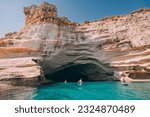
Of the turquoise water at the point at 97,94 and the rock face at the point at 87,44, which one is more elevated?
the rock face at the point at 87,44

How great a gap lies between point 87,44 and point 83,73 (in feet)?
26.3

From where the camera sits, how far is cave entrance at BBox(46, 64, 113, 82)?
142ft

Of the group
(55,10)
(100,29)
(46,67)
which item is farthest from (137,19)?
(46,67)

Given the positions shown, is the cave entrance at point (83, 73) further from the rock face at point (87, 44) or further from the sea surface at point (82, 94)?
A: the sea surface at point (82, 94)

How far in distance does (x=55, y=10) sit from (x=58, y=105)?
35.9 metres

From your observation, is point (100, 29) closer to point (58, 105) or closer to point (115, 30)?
point (115, 30)

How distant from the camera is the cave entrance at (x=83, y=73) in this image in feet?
142

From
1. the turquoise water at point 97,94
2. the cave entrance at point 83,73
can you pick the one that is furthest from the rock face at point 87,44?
the turquoise water at point 97,94

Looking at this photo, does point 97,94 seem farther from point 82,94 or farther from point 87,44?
point 87,44

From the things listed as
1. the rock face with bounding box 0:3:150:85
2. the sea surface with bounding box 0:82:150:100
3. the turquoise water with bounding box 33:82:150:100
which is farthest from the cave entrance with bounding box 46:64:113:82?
the sea surface with bounding box 0:82:150:100

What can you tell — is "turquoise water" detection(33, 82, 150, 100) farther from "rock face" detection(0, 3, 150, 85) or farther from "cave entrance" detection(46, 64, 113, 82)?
"cave entrance" detection(46, 64, 113, 82)

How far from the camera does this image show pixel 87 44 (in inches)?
1628

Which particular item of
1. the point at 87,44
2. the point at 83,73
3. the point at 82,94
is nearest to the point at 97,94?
the point at 82,94

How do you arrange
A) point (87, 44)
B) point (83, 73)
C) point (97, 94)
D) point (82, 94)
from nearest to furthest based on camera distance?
point (97, 94), point (82, 94), point (87, 44), point (83, 73)
